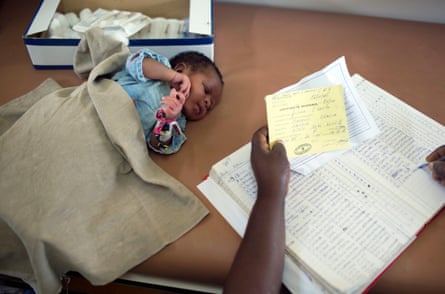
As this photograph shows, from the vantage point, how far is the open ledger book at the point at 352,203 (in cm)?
67

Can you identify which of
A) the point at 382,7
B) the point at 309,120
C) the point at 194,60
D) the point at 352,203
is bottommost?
the point at 352,203

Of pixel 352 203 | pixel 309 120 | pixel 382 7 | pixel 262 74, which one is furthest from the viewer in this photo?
pixel 382 7

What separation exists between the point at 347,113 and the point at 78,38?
27.1 inches

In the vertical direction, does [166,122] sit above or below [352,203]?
above

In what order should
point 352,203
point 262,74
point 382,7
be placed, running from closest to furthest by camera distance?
point 352,203, point 262,74, point 382,7

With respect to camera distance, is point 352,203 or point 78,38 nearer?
point 352,203

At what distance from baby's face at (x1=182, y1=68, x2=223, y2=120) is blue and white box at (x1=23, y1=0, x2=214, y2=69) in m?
0.09

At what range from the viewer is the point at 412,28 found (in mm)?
1154

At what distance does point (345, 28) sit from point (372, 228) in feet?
2.25

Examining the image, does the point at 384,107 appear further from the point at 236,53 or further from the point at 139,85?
Result: the point at 139,85

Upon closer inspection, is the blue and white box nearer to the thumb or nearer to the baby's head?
the baby's head

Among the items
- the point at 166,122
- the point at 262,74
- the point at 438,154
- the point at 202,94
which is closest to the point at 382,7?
the point at 262,74

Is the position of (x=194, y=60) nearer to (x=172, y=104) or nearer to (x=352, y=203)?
(x=172, y=104)

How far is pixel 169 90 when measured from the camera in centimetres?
91
